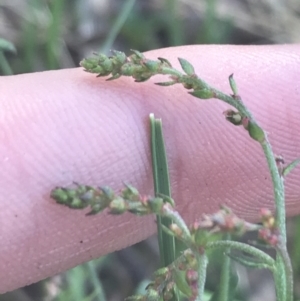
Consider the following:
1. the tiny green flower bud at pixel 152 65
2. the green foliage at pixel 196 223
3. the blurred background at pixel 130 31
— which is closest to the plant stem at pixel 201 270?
the green foliage at pixel 196 223

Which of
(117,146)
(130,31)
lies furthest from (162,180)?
(130,31)

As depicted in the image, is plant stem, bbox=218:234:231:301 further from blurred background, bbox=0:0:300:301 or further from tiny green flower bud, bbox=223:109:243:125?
blurred background, bbox=0:0:300:301

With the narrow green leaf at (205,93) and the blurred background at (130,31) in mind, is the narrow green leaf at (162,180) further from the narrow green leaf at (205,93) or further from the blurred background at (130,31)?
the blurred background at (130,31)

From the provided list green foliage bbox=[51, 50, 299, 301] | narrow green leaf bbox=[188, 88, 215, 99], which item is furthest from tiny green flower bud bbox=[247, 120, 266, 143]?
narrow green leaf bbox=[188, 88, 215, 99]

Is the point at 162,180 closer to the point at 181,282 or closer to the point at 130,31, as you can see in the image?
the point at 181,282

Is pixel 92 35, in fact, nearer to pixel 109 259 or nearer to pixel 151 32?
pixel 151 32

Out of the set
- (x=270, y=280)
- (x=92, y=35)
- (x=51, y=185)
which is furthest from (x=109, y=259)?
(x=92, y=35)
